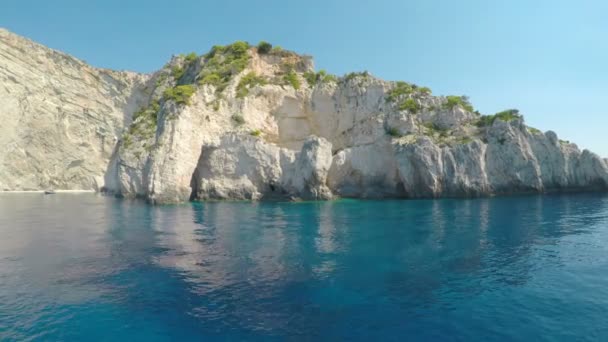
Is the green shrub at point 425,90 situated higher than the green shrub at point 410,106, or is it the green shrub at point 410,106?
the green shrub at point 425,90

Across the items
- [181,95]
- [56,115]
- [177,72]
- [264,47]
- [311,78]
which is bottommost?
[181,95]

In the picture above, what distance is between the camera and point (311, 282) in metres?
14.4

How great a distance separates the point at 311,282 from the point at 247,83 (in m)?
49.9

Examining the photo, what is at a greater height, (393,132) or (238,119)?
(238,119)

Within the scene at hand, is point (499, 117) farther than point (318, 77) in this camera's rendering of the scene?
No

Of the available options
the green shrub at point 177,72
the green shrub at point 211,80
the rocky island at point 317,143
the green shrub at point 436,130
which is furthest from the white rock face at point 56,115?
the green shrub at point 436,130

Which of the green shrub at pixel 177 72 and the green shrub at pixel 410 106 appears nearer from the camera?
the green shrub at pixel 410 106

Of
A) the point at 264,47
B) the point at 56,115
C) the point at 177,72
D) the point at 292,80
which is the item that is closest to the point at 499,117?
the point at 292,80

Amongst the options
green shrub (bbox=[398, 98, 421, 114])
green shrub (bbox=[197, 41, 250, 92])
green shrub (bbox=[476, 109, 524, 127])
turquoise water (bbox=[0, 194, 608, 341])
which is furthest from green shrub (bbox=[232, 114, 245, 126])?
green shrub (bbox=[476, 109, 524, 127])

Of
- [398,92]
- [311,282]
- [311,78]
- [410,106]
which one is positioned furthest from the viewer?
[311,78]

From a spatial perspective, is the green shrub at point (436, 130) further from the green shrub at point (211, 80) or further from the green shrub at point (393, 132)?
the green shrub at point (211, 80)

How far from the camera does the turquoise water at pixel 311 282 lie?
10406 mm

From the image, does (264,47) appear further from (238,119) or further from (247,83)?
(238,119)

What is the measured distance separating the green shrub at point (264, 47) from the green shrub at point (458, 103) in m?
33.9
